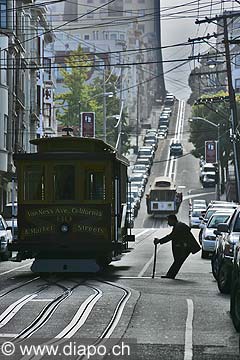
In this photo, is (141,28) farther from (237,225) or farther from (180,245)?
(237,225)

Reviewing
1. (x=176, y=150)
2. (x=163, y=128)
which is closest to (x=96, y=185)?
(x=176, y=150)

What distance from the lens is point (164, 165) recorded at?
10325cm

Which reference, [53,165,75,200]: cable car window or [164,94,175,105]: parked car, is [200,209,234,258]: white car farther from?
[164,94,175,105]: parked car

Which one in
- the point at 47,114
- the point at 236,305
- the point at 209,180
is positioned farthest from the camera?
the point at 209,180

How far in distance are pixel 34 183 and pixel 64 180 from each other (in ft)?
2.52

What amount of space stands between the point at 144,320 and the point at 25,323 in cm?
183

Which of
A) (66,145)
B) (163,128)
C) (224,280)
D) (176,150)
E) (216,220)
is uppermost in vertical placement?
(163,128)

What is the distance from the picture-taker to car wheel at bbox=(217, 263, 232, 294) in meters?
17.9

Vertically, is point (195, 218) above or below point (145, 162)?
below

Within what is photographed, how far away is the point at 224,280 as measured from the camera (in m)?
18.0

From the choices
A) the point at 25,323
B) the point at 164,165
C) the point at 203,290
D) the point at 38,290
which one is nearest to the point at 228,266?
the point at 203,290

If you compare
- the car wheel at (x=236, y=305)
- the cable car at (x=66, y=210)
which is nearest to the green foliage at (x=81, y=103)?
the cable car at (x=66, y=210)

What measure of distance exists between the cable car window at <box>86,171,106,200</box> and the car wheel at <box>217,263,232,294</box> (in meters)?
4.17

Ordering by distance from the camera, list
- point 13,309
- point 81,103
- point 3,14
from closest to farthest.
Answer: point 13,309 < point 3,14 < point 81,103
